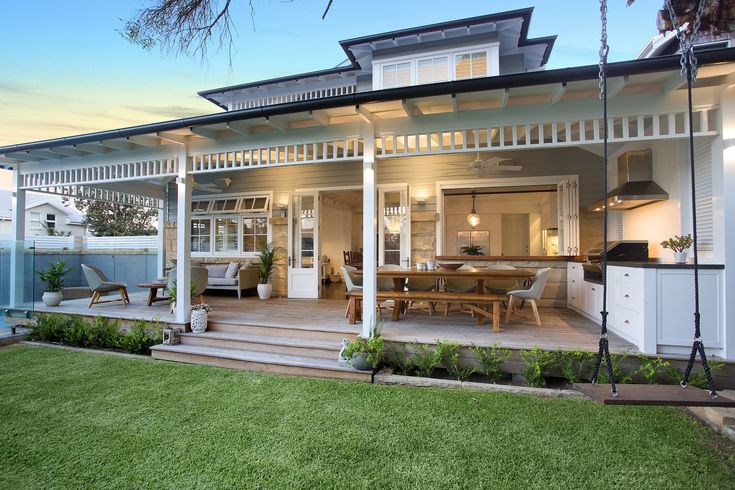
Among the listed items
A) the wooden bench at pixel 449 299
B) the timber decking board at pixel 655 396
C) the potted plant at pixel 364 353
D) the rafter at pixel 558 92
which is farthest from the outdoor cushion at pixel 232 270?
the timber decking board at pixel 655 396

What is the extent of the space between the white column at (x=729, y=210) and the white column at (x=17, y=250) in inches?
396

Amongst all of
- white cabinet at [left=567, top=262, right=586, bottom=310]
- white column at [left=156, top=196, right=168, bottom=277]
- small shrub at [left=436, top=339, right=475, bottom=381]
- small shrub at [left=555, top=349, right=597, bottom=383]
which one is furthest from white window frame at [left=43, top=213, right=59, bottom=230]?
small shrub at [left=555, top=349, right=597, bottom=383]

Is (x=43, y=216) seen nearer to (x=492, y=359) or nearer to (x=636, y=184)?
(x=492, y=359)

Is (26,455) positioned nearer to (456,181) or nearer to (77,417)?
(77,417)

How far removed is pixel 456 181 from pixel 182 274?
203 inches

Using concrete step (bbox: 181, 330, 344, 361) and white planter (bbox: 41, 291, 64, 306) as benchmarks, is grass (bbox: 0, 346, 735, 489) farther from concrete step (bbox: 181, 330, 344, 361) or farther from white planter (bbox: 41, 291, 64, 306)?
white planter (bbox: 41, 291, 64, 306)

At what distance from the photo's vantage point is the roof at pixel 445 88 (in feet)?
10.1

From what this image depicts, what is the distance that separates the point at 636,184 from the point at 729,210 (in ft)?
6.15

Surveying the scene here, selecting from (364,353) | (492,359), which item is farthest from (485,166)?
(364,353)

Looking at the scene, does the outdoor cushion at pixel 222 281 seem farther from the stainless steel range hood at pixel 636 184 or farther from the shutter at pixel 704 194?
the shutter at pixel 704 194

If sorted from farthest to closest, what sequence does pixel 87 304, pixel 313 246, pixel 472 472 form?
pixel 313 246
pixel 87 304
pixel 472 472

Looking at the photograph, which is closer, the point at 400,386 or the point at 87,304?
the point at 400,386

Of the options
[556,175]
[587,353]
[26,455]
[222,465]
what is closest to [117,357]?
[26,455]

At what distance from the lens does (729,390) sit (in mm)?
3213
